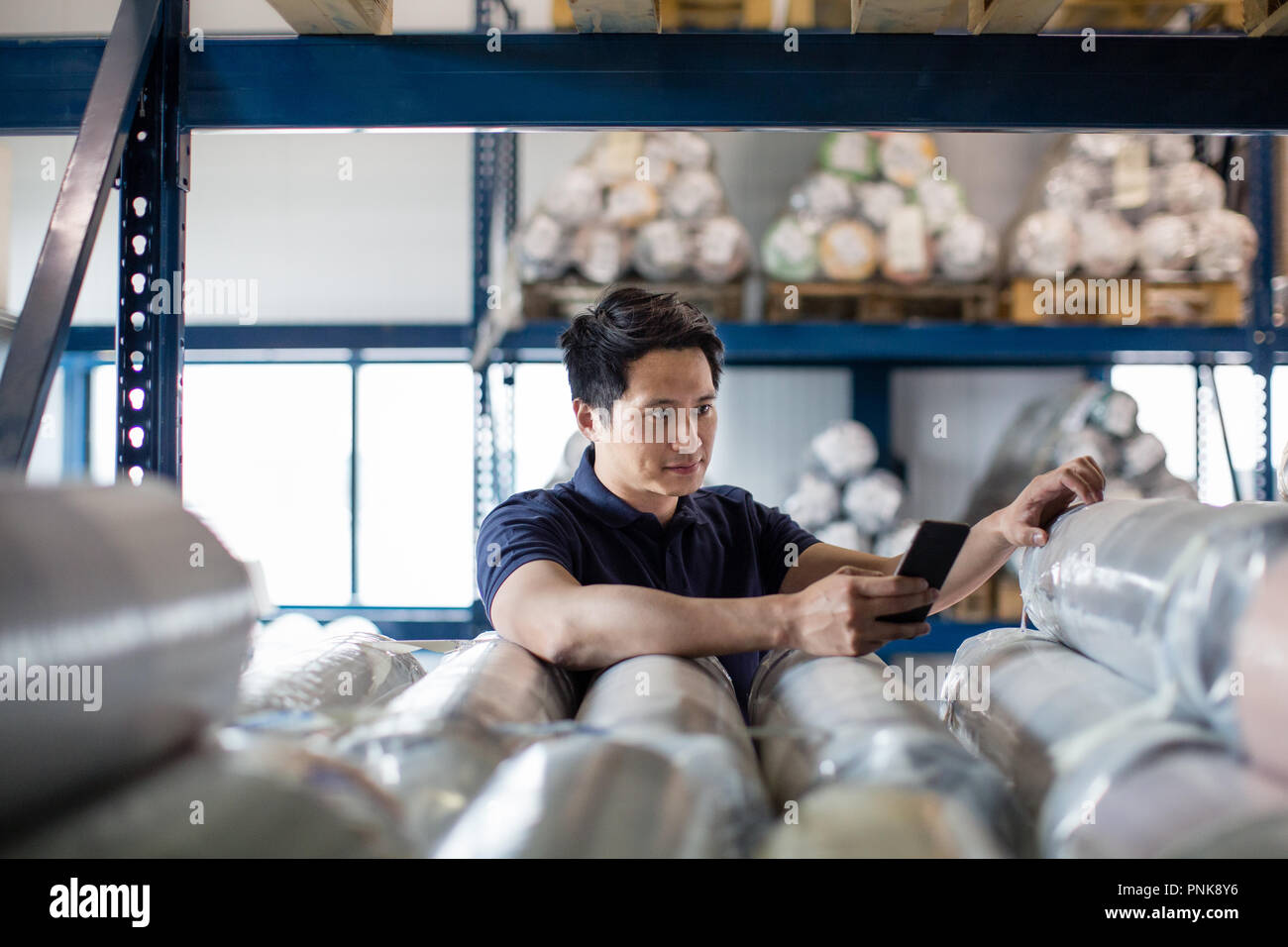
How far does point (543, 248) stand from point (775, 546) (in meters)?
1.95

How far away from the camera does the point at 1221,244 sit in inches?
131

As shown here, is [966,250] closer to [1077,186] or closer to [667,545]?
[1077,186]

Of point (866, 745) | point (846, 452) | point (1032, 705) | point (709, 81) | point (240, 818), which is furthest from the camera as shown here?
point (846, 452)

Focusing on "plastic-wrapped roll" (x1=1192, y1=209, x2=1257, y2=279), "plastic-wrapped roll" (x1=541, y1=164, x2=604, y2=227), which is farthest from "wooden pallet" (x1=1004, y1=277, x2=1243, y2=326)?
"plastic-wrapped roll" (x1=541, y1=164, x2=604, y2=227)

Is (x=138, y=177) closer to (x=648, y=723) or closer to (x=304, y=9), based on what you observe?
(x=304, y=9)

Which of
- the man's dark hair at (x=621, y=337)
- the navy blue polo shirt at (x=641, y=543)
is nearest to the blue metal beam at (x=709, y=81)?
the man's dark hair at (x=621, y=337)

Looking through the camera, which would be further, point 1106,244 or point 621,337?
point 1106,244

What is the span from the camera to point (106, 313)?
4.96 meters

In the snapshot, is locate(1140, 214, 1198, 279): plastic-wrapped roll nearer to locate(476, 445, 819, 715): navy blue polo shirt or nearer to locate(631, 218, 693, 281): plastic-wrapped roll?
locate(631, 218, 693, 281): plastic-wrapped roll

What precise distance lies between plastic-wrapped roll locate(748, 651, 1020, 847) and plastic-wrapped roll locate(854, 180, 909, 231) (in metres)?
2.67

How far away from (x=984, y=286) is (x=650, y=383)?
2404 millimetres

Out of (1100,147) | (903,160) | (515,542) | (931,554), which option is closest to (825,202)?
(903,160)

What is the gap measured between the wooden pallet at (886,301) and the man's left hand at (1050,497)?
217 cm
